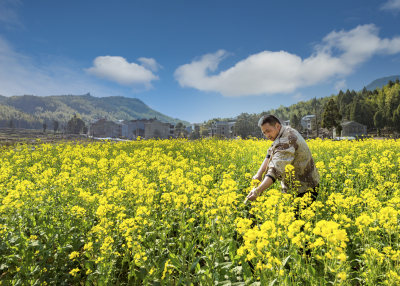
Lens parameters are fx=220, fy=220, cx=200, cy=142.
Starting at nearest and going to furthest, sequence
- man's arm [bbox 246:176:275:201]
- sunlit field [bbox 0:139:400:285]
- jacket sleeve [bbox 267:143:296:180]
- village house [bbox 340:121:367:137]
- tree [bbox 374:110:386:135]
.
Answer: sunlit field [bbox 0:139:400:285], man's arm [bbox 246:176:275:201], jacket sleeve [bbox 267:143:296:180], tree [bbox 374:110:386:135], village house [bbox 340:121:367:137]

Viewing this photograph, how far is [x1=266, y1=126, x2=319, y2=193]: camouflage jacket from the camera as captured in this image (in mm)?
3752

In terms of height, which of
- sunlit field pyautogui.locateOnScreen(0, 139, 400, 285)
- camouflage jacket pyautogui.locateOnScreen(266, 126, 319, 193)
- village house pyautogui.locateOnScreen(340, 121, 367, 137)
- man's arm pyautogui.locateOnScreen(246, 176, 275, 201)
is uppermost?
village house pyautogui.locateOnScreen(340, 121, 367, 137)

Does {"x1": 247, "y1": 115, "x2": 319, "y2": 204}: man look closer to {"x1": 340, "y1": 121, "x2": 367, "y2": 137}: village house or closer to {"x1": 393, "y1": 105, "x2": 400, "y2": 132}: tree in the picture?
{"x1": 393, "y1": 105, "x2": 400, "y2": 132}: tree

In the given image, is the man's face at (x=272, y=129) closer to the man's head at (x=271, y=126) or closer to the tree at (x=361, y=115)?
the man's head at (x=271, y=126)

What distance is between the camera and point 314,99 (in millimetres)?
170500

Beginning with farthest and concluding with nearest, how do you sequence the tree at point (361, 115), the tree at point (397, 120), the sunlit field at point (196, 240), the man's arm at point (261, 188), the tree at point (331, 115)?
the tree at point (361, 115), the tree at point (397, 120), the tree at point (331, 115), the man's arm at point (261, 188), the sunlit field at point (196, 240)

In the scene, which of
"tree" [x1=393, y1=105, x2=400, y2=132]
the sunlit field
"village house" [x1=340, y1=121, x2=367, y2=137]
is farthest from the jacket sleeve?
"village house" [x1=340, y1=121, x2=367, y2=137]

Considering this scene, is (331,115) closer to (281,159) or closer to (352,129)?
(352,129)

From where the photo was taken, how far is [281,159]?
3.78 meters

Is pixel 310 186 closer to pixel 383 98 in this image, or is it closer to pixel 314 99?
pixel 383 98

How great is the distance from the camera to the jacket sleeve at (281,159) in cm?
373

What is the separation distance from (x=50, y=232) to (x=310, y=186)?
4688mm

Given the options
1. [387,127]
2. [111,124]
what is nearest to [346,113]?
[387,127]

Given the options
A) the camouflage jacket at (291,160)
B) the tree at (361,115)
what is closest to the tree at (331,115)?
the tree at (361,115)
